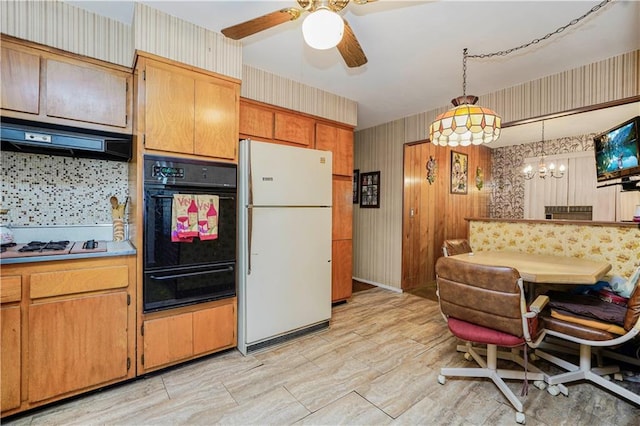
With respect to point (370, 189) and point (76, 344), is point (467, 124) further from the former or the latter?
point (76, 344)

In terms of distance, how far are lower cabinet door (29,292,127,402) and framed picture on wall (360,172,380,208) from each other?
3.70 metres

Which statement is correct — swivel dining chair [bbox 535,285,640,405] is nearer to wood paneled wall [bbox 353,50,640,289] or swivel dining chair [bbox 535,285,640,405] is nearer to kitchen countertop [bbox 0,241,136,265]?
wood paneled wall [bbox 353,50,640,289]

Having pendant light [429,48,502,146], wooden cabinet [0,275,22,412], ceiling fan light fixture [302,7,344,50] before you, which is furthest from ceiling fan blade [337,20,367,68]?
wooden cabinet [0,275,22,412]

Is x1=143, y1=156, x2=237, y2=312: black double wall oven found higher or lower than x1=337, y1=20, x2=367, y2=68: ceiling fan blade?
lower

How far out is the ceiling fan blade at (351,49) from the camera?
66.8 inches

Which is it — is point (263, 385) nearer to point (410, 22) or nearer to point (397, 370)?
point (397, 370)

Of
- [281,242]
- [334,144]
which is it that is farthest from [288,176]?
[334,144]

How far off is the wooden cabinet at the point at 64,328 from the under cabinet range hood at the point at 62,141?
31.8 inches

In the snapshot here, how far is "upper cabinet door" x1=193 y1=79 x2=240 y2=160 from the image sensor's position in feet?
7.40

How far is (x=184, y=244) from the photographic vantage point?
216cm

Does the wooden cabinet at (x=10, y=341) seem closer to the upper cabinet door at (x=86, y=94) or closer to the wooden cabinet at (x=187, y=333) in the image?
the wooden cabinet at (x=187, y=333)

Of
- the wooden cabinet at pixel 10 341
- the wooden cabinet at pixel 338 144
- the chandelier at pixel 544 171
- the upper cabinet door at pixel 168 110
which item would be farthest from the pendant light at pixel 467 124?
the chandelier at pixel 544 171

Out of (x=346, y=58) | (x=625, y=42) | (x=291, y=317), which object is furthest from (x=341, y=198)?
(x=625, y=42)

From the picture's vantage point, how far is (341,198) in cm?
374
